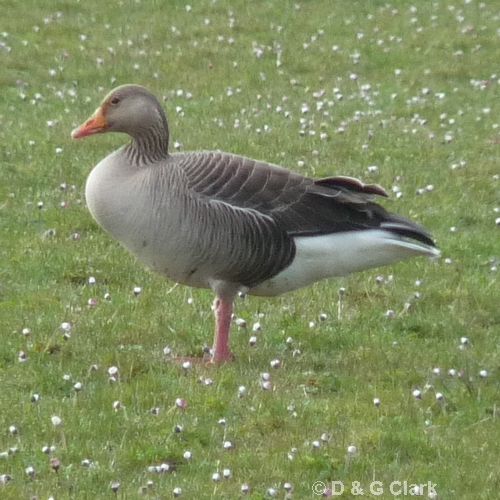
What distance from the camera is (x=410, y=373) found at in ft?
25.2

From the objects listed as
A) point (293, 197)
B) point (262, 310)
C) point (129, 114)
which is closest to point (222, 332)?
point (293, 197)

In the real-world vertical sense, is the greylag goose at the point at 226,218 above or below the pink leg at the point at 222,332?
above

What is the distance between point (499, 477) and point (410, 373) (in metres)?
1.60

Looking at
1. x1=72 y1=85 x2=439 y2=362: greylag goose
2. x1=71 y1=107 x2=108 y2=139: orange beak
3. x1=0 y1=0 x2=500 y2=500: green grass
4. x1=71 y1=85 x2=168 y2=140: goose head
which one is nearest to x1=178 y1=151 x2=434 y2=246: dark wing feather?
x1=72 y1=85 x2=439 y2=362: greylag goose

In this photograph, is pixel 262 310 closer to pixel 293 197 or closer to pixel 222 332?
pixel 222 332

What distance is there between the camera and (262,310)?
29.6 ft

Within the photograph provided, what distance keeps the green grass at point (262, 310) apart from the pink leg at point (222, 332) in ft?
0.51

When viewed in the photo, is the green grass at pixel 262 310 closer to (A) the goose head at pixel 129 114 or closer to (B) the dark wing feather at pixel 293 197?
(B) the dark wing feather at pixel 293 197

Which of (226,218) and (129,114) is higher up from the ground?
(129,114)

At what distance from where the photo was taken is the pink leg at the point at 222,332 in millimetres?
7797

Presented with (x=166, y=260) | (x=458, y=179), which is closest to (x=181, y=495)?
(x=166, y=260)

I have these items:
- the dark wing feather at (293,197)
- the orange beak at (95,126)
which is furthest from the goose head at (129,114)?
the dark wing feather at (293,197)

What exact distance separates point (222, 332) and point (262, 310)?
3.98 feet

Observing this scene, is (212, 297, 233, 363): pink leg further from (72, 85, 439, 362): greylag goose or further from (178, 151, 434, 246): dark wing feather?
(178, 151, 434, 246): dark wing feather
